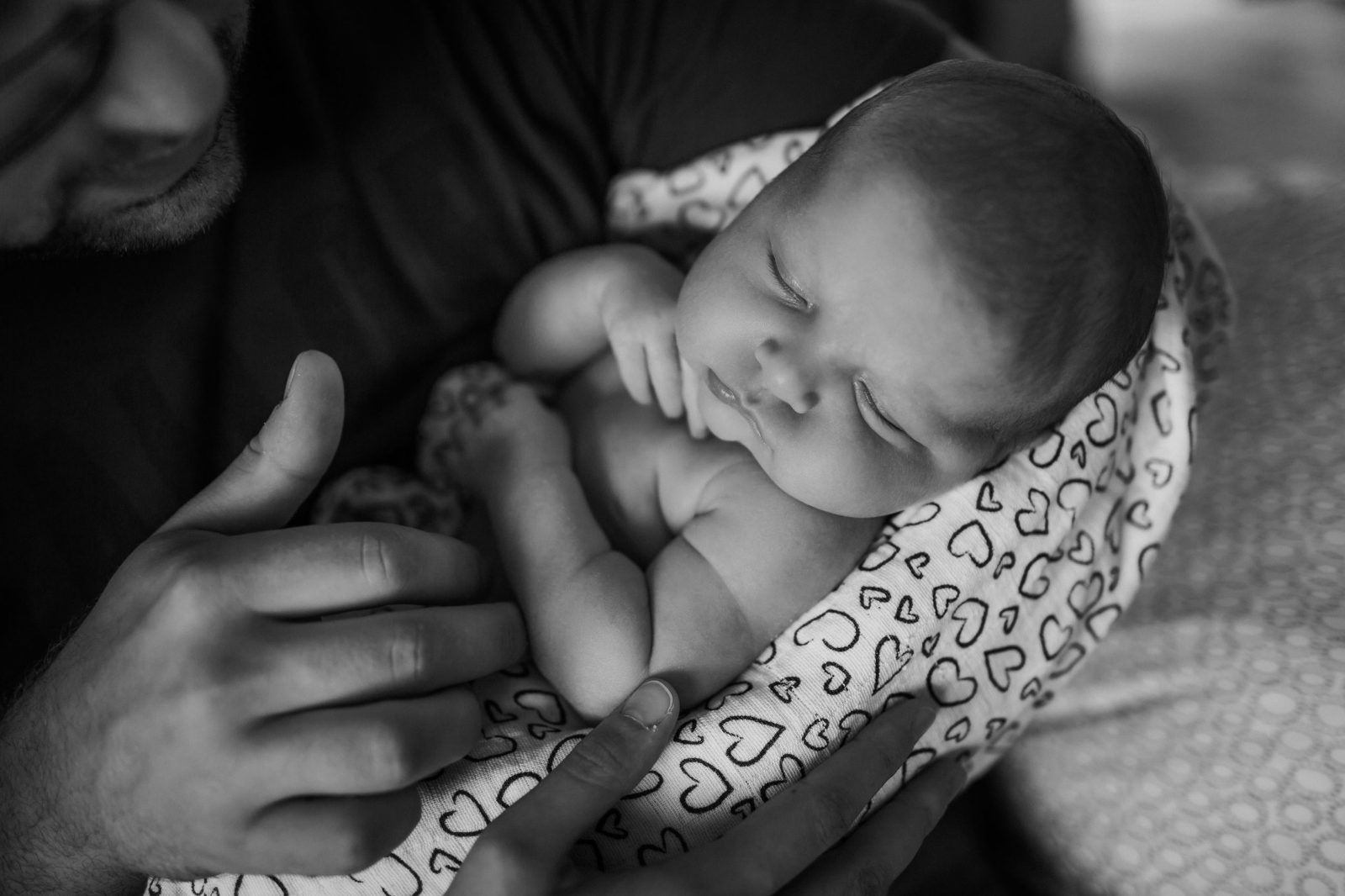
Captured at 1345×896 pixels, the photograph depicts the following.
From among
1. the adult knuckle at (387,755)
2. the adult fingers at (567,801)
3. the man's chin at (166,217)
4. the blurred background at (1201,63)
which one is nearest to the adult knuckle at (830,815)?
the adult fingers at (567,801)

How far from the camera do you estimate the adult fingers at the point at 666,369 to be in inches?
44.4

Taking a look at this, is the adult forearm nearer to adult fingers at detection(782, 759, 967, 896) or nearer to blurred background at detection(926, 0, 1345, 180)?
adult fingers at detection(782, 759, 967, 896)

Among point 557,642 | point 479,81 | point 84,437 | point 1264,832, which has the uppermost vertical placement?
point 479,81

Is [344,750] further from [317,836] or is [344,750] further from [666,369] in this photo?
[666,369]

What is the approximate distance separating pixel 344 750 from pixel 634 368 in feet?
1.92

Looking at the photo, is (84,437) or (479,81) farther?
(479,81)

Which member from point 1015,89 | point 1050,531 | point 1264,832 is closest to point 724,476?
point 1050,531

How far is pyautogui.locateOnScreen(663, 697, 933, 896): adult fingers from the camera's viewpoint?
0.83 m

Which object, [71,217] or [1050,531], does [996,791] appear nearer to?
[1050,531]

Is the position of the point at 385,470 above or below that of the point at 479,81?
below

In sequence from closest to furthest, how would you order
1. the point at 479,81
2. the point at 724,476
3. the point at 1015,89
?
the point at 1015,89 → the point at 724,476 → the point at 479,81

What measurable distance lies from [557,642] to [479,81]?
757 millimetres

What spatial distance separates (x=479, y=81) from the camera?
121 cm

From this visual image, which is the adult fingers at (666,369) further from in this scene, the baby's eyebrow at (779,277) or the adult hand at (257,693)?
the adult hand at (257,693)
